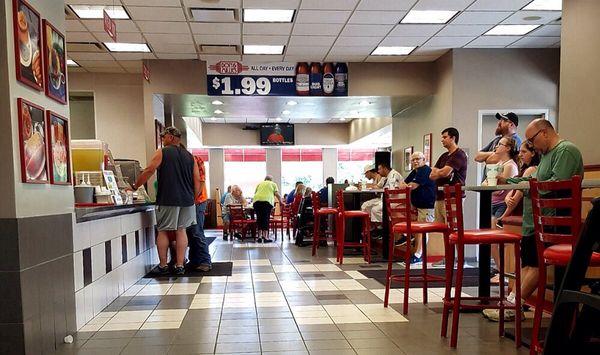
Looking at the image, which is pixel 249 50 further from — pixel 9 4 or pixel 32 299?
pixel 32 299

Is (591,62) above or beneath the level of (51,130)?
above

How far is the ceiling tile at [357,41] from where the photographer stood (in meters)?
6.25

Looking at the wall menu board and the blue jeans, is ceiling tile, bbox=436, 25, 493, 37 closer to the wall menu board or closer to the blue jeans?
the wall menu board

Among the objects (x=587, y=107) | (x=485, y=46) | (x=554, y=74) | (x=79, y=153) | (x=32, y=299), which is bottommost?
(x=32, y=299)

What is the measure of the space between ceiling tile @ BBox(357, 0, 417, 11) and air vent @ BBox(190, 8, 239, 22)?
159 cm

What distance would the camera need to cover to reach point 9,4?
7.50 feet

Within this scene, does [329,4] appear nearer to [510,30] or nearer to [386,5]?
[386,5]

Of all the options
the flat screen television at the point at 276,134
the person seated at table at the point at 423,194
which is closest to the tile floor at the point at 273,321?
the person seated at table at the point at 423,194

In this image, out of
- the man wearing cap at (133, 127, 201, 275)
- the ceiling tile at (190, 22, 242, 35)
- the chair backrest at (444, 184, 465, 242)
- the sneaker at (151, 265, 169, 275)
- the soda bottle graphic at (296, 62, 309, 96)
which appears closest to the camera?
the chair backrest at (444, 184, 465, 242)

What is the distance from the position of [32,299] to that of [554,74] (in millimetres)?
7525

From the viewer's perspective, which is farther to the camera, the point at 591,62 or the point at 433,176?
the point at 433,176

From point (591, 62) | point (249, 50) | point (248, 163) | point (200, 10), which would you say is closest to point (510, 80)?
point (591, 62)

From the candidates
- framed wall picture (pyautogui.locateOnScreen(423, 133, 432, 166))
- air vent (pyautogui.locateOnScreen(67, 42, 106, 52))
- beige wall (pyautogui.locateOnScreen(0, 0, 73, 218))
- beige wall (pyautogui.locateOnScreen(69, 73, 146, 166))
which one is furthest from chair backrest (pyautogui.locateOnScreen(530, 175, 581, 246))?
beige wall (pyautogui.locateOnScreen(69, 73, 146, 166))

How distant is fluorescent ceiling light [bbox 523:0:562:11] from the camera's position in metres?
5.06
